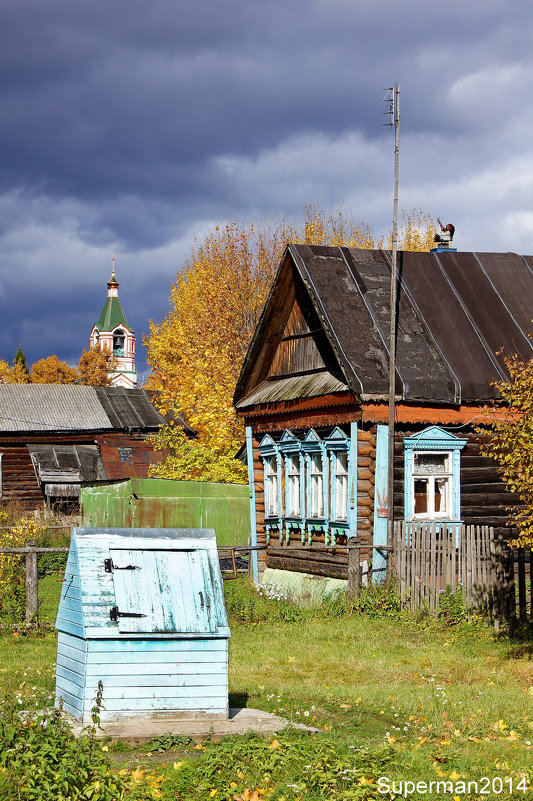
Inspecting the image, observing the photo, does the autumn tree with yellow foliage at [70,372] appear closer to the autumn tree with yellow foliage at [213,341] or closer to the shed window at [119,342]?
the autumn tree with yellow foliage at [213,341]

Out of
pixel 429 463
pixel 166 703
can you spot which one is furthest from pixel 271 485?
pixel 166 703

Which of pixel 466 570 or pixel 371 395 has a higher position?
pixel 371 395

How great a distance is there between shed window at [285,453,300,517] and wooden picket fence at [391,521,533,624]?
403 centimetres

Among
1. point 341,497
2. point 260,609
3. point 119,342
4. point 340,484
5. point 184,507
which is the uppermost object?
point 119,342

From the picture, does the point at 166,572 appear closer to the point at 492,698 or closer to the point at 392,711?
the point at 392,711

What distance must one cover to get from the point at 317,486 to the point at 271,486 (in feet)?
7.89

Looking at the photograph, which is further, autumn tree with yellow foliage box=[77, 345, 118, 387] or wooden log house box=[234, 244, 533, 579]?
autumn tree with yellow foliage box=[77, 345, 118, 387]

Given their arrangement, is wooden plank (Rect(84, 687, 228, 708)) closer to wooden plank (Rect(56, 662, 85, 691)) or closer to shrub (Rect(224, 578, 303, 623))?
wooden plank (Rect(56, 662, 85, 691))

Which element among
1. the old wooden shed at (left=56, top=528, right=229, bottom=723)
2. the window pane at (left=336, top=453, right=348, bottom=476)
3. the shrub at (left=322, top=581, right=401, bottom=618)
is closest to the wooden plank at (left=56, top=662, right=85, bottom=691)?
the old wooden shed at (left=56, top=528, right=229, bottom=723)

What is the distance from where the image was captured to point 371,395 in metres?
17.0

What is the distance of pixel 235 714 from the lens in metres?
8.95

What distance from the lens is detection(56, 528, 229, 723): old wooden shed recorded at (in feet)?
27.3

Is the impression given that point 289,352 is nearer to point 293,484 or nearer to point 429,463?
point 293,484

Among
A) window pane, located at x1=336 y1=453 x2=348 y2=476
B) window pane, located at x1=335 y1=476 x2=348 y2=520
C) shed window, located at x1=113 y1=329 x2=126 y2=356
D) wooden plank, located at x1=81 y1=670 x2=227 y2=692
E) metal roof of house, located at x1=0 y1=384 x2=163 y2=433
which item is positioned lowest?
wooden plank, located at x1=81 y1=670 x2=227 y2=692
